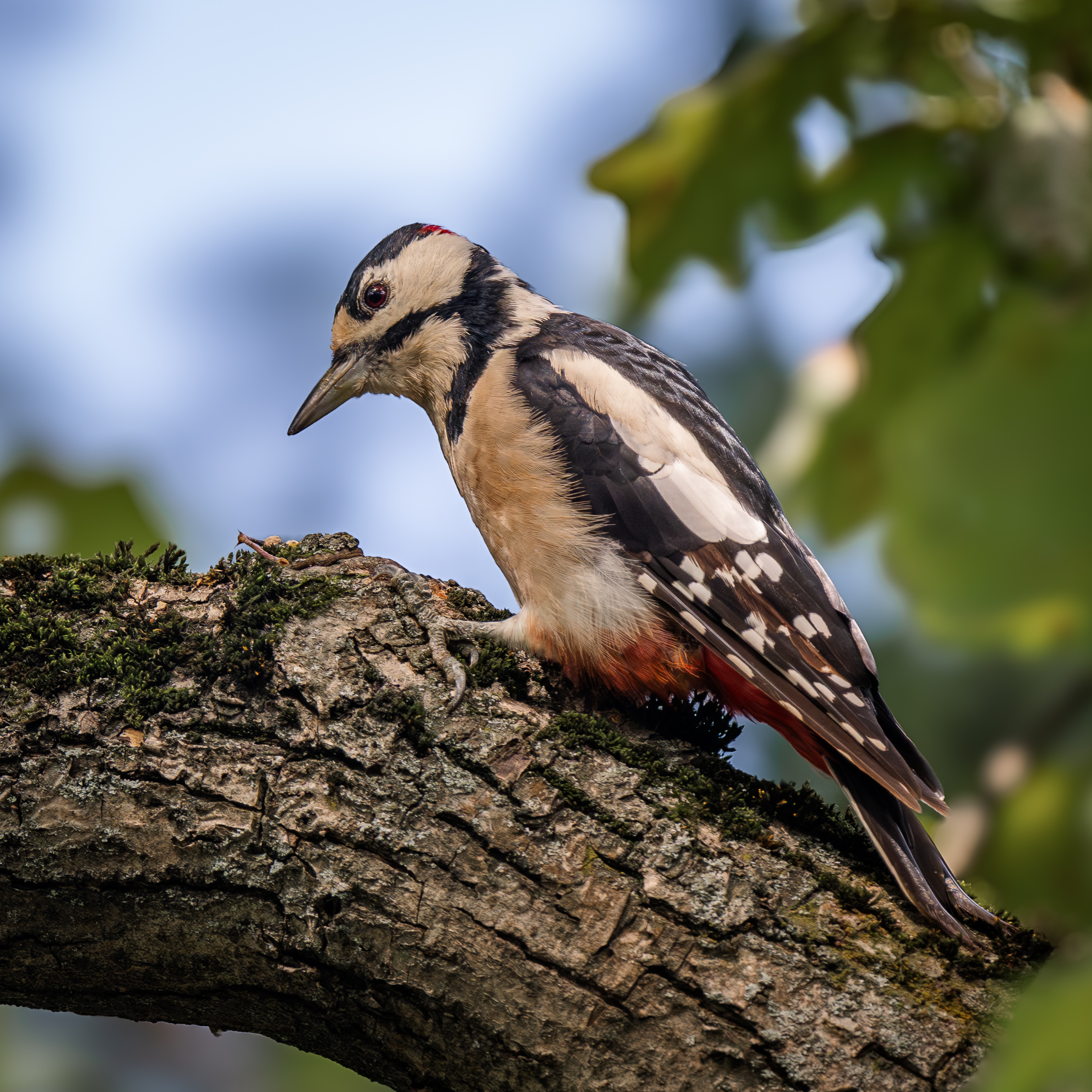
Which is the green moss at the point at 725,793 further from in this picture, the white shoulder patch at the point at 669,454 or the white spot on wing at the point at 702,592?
the white shoulder patch at the point at 669,454

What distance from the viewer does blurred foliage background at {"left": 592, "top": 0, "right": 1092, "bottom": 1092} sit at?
7.75 ft

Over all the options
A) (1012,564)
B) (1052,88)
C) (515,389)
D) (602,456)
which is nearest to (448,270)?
(515,389)

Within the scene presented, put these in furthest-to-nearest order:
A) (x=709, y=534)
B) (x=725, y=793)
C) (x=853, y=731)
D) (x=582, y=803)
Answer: (x=709, y=534) → (x=853, y=731) → (x=725, y=793) → (x=582, y=803)

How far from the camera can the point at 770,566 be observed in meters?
2.89

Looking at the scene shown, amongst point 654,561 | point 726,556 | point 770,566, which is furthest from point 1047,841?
point 654,561

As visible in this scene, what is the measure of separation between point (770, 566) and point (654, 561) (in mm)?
299

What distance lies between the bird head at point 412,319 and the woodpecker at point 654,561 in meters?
0.05

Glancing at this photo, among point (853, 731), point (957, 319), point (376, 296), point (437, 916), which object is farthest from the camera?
point (376, 296)

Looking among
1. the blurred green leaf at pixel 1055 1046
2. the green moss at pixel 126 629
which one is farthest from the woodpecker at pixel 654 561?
the blurred green leaf at pixel 1055 1046

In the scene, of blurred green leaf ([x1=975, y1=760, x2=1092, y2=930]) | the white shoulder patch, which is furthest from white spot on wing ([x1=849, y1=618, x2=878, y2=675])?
blurred green leaf ([x1=975, y1=760, x2=1092, y2=930])

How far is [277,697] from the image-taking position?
2291 millimetres

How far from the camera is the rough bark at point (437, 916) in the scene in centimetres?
204

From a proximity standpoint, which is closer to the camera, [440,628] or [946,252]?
[440,628]

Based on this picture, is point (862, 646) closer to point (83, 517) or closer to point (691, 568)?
point (691, 568)
